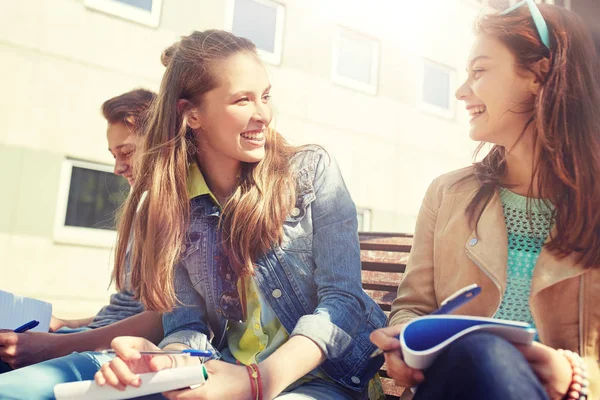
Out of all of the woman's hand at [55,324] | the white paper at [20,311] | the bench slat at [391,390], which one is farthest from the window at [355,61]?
the bench slat at [391,390]

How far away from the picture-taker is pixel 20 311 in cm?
227

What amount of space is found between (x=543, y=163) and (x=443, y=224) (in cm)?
32

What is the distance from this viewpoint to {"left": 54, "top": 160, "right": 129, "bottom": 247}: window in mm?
6605

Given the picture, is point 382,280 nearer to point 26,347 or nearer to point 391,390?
point 391,390

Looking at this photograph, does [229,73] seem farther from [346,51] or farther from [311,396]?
[346,51]

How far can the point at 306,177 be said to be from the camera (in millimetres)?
1909

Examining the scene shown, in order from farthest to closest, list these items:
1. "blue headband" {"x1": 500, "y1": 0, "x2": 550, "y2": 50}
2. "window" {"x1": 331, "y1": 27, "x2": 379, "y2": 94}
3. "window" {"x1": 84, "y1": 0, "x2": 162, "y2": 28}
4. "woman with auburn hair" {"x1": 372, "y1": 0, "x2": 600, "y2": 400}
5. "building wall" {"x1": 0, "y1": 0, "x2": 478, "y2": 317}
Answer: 1. "window" {"x1": 331, "y1": 27, "x2": 379, "y2": 94}
2. "window" {"x1": 84, "y1": 0, "x2": 162, "y2": 28}
3. "building wall" {"x1": 0, "y1": 0, "x2": 478, "y2": 317}
4. "blue headband" {"x1": 500, "y1": 0, "x2": 550, "y2": 50}
5. "woman with auburn hair" {"x1": 372, "y1": 0, "x2": 600, "y2": 400}

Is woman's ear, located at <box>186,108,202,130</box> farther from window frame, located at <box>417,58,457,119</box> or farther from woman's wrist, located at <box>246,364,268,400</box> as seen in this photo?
window frame, located at <box>417,58,457,119</box>

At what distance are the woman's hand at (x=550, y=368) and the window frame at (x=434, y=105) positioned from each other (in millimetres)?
9292

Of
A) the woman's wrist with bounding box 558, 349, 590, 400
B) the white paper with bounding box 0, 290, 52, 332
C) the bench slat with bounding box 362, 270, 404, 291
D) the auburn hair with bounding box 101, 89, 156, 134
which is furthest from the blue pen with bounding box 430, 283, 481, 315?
the auburn hair with bounding box 101, 89, 156, 134

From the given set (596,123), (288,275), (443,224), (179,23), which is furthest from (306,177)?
(179,23)

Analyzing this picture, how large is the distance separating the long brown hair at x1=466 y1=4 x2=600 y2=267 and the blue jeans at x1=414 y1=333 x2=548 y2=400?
0.60 m

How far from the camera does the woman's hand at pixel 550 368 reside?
1198mm

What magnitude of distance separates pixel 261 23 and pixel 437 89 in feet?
12.7
